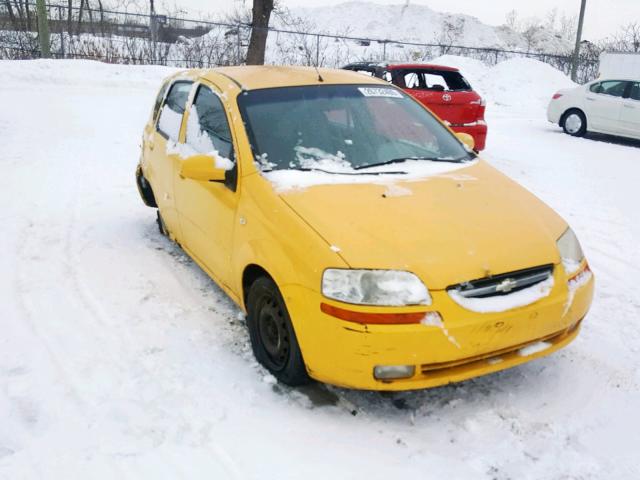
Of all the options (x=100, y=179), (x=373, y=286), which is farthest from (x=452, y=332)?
(x=100, y=179)

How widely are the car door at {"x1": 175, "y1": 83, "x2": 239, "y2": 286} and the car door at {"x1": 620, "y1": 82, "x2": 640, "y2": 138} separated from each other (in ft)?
35.9

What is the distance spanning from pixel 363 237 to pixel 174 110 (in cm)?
277

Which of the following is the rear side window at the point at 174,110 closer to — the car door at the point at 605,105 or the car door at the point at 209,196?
the car door at the point at 209,196

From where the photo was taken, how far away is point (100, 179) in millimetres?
7930

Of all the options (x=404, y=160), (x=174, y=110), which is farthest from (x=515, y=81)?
(x=404, y=160)

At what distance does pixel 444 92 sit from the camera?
31.9ft

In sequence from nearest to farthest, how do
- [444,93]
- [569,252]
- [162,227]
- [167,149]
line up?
[569,252] < [167,149] < [162,227] < [444,93]

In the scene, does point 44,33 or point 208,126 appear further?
point 44,33

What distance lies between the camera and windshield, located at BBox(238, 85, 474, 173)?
12.2 feet

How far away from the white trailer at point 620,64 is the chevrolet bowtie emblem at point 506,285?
21.9m

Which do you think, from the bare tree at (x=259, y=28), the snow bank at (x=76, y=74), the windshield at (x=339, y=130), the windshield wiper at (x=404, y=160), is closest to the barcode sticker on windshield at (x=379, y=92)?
the windshield at (x=339, y=130)

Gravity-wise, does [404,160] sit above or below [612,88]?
above

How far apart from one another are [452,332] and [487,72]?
22756 mm

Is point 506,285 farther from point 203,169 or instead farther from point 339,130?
point 203,169
